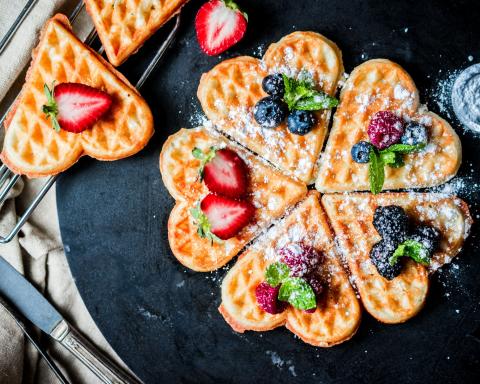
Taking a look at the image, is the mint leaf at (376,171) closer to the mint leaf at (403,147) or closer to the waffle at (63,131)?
the mint leaf at (403,147)

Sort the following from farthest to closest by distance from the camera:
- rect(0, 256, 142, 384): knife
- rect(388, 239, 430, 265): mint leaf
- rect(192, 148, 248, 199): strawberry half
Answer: rect(0, 256, 142, 384): knife < rect(192, 148, 248, 199): strawberry half < rect(388, 239, 430, 265): mint leaf

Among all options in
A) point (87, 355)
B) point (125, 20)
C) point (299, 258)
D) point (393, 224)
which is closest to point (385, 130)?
point (393, 224)

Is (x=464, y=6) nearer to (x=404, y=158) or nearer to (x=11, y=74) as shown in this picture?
(x=404, y=158)

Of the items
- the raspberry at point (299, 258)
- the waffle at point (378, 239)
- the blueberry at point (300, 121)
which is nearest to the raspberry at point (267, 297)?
the raspberry at point (299, 258)

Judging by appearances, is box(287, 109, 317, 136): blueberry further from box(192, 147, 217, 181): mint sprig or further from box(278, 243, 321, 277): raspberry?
box(278, 243, 321, 277): raspberry

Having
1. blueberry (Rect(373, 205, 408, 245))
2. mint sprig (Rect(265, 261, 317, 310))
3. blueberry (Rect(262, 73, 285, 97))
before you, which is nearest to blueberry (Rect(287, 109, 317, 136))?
blueberry (Rect(262, 73, 285, 97))

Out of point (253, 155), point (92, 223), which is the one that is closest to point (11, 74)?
point (92, 223)

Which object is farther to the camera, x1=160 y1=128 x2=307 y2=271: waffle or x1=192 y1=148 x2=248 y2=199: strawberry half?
x1=160 y1=128 x2=307 y2=271: waffle
